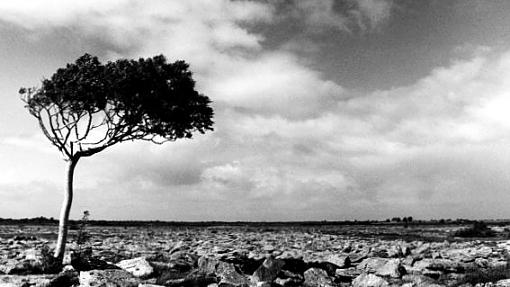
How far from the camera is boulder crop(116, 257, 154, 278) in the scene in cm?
1828

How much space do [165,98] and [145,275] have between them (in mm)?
9381

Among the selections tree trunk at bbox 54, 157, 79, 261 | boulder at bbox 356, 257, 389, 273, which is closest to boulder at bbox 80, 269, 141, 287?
tree trunk at bbox 54, 157, 79, 261

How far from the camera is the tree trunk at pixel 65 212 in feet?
70.5

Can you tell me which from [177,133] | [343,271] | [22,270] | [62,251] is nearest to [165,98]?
[177,133]

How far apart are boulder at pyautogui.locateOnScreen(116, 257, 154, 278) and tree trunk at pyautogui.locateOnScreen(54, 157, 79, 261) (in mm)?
4139

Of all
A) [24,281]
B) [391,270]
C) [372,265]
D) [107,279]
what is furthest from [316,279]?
[24,281]

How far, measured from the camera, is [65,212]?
22.4m

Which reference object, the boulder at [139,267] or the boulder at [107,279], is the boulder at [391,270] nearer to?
the boulder at [139,267]

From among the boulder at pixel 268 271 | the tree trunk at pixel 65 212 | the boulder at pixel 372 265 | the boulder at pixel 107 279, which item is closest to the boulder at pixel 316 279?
the boulder at pixel 268 271

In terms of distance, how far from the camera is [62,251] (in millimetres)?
21375

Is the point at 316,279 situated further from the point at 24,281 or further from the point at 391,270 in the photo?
the point at 24,281

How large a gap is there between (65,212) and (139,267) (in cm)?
605

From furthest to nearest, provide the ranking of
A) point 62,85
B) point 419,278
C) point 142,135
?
point 142,135 < point 62,85 < point 419,278

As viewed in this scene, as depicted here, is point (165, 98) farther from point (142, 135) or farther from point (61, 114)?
point (61, 114)
